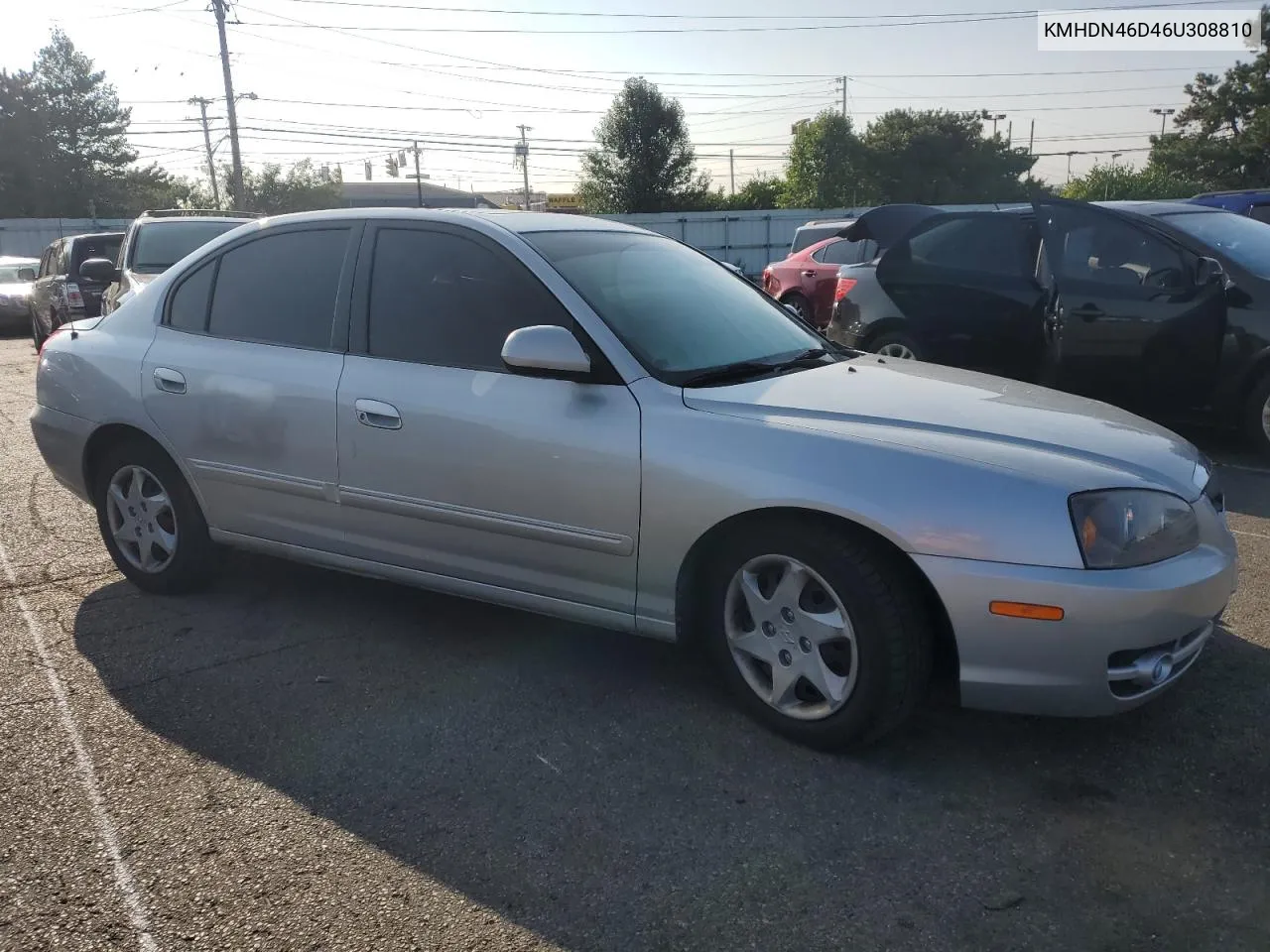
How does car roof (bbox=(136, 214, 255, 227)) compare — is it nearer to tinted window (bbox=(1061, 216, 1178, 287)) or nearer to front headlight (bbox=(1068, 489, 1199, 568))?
tinted window (bbox=(1061, 216, 1178, 287))

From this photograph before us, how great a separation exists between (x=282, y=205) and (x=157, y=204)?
26.0 feet

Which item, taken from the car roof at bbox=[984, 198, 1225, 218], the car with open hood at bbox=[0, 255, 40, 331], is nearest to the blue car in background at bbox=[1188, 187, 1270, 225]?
the car roof at bbox=[984, 198, 1225, 218]

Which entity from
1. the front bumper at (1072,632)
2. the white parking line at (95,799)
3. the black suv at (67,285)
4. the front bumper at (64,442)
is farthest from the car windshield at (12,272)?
the front bumper at (1072,632)

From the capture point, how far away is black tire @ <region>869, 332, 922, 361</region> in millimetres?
7750

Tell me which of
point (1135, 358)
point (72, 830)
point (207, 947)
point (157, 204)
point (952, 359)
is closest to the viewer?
point (207, 947)

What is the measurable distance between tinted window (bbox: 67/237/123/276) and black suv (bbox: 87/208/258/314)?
3137 millimetres

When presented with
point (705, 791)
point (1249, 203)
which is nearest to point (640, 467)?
point (705, 791)

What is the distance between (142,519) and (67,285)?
9.12 meters

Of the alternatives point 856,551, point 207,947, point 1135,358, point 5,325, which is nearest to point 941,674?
point 856,551

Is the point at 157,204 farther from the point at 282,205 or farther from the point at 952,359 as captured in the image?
the point at 952,359

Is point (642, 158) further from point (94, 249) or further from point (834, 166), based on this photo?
point (94, 249)

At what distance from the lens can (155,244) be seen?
10133 mm

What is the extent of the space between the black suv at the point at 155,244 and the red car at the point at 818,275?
6.80 m

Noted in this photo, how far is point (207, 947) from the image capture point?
2.42 m
